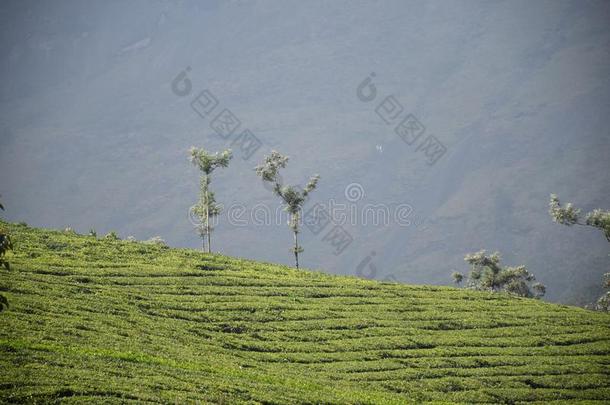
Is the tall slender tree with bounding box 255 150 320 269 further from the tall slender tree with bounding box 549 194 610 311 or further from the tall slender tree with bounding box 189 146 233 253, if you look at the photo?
the tall slender tree with bounding box 549 194 610 311

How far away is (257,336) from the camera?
55.9 m

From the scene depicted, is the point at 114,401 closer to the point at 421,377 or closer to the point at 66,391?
the point at 66,391

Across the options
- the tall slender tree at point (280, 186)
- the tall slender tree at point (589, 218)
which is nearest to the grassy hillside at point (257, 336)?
the tall slender tree at point (280, 186)

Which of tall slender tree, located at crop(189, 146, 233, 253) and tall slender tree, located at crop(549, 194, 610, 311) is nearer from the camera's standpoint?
tall slender tree, located at crop(549, 194, 610, 311)

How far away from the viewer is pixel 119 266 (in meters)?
70.3

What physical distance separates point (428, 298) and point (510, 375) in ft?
65.7

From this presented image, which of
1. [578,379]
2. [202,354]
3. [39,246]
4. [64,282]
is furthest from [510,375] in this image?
[39,246]

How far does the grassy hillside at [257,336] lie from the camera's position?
38.1m

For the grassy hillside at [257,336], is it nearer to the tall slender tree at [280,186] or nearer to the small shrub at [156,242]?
the small shrub at [156,242]

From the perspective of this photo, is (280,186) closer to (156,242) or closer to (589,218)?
(156,242)

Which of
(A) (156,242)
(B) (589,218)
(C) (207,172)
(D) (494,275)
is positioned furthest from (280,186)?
(B) (589,218)

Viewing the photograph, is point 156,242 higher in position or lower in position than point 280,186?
lower

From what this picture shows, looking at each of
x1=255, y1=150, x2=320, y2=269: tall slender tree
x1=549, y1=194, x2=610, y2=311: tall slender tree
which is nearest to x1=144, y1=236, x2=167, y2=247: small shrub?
x1=255, y1=150, x2=320, y2=269: tall slender tree

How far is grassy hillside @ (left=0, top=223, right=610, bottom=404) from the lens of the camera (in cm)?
3809
